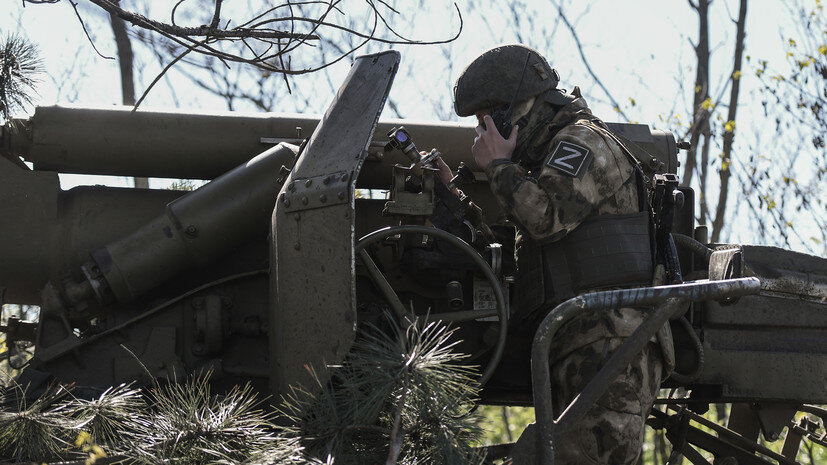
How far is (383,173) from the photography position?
4.75m

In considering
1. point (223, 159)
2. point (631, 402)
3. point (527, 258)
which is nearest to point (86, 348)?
point (223, 159)

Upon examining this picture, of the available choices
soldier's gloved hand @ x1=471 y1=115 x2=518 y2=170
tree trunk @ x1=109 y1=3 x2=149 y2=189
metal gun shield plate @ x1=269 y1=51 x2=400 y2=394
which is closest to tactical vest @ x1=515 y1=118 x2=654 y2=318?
soldier's gloved hand @ x1=471 y1=115 x2=518 y2=170

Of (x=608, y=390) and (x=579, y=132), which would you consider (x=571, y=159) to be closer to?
(x=579, y=132)

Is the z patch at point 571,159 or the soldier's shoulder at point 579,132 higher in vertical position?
the soldier's shoulder at point 579,132

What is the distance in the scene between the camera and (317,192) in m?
3.56

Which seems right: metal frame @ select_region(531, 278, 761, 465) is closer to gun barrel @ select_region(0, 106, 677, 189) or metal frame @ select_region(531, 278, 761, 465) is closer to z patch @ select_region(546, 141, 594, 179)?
z patch @ select_region(546, 141, 594, 179)

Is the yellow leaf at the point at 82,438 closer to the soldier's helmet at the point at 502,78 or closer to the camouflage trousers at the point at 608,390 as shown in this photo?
the camouflage trousers at the point at 608,390

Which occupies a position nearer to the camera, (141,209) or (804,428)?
(141,209)

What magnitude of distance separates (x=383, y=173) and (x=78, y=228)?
57.0 inches

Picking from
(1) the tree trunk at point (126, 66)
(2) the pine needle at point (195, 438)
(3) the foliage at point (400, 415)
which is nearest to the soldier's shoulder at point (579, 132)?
(3) the foliage at point (400, 415)

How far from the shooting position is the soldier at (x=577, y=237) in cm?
365

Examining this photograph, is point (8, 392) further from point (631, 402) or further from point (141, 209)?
point (631, 402)

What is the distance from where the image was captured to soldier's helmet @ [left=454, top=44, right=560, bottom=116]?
168 inches

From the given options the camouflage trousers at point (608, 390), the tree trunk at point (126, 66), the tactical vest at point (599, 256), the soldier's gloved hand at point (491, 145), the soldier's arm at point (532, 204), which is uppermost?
the tree trunk at point (126, 66)
